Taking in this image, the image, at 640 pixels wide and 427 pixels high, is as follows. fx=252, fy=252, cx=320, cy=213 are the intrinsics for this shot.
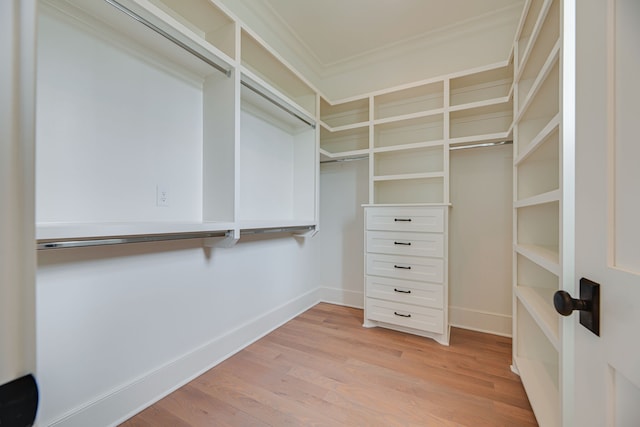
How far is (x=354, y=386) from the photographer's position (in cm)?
→ 151

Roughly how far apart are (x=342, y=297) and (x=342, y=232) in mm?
743

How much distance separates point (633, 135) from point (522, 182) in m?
1.41

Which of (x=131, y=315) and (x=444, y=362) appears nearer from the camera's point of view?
(x=131, y=315)

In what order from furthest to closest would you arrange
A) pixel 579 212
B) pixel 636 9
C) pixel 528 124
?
1. pixel 528 124
2. pixel 579 212
3. pixel 636 9

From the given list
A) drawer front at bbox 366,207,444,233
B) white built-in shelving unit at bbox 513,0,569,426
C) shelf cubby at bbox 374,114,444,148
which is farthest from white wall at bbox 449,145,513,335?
white built-in shelving unit at bbox 513,0,569,426

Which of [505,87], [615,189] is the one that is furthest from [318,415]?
[505,87]

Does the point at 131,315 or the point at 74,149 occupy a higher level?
the point at 74,149

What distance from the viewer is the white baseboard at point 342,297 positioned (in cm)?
280

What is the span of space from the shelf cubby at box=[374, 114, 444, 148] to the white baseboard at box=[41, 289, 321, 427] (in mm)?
2056

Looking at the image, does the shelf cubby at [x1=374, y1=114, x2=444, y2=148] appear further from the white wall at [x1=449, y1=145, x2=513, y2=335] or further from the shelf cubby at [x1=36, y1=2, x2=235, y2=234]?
the shelf cubby at [x1=36, y1=2, x2=235, y2=234]

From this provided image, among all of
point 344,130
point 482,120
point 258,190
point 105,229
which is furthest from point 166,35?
point 482,120

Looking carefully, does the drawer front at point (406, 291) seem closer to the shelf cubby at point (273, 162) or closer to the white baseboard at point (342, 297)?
the white baseboard at point (342, 297)

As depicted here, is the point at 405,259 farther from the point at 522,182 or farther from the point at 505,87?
the point at 505,87

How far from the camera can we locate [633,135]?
1.38 ft
